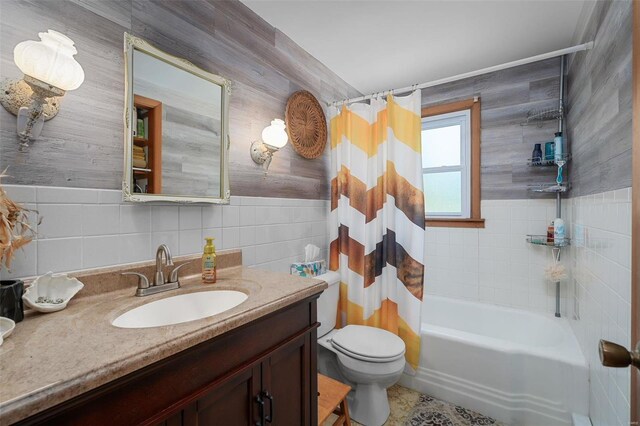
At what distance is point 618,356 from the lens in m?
0.56

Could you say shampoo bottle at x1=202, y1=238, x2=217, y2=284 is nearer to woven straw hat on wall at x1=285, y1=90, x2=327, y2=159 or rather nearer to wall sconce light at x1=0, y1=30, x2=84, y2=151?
wall sconce light at x1=0, y1=30, x2=84, y2=151

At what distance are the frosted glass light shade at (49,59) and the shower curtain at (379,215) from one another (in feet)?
5.28

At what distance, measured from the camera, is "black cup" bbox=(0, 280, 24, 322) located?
75cm

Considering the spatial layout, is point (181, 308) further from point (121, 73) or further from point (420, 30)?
point (420, 30)

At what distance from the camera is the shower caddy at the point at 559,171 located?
202 centimetres

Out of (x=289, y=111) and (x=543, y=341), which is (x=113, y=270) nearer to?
(x=289, y=111)

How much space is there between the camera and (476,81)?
8.04 feet

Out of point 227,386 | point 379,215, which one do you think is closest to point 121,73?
point 227,386

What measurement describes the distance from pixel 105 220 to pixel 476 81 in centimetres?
277

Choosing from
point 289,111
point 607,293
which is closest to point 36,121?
point 289,111

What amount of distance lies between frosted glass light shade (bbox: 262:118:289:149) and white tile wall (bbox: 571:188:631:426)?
152 centimetres

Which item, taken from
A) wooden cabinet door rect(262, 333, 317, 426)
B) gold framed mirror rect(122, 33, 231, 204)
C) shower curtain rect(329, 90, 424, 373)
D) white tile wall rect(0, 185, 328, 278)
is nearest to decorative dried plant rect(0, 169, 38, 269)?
white tile wall rect(0, 185, 328, 278)

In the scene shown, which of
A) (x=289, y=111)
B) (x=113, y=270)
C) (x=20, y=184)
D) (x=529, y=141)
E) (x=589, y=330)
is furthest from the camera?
(x=529, y=141)

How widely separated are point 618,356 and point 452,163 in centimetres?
228
